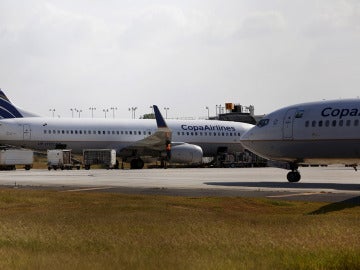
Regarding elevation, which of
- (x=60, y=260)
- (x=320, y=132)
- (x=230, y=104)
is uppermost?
(x=230, y=104)

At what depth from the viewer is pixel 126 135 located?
7962 centimetres

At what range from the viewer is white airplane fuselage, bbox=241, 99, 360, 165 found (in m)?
37.6

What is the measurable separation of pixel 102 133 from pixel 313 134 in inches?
1656

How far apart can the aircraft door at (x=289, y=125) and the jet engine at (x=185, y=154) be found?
34.7m

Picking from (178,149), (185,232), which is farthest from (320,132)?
(178,149)

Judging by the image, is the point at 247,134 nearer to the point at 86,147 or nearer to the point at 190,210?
the point at 190,210

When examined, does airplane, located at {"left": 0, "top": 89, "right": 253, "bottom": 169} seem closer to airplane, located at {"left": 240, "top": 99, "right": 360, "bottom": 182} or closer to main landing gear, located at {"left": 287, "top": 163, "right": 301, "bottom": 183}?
airplane, located at {"left": 240, "top": 99, "right": 360, "bottom": 182}

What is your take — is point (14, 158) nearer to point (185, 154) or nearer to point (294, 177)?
point (185, 154)

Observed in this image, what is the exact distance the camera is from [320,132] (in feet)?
127

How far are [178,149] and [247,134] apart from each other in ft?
105

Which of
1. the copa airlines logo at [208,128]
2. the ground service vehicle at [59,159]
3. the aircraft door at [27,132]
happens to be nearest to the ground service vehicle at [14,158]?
the aircraft door at [27,132]

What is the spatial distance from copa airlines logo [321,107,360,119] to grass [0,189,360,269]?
15.2 meters

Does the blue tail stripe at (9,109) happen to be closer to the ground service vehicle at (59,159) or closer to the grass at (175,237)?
the ground service vehicle at (59,159)

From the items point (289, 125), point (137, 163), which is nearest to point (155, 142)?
point (137, 163)
